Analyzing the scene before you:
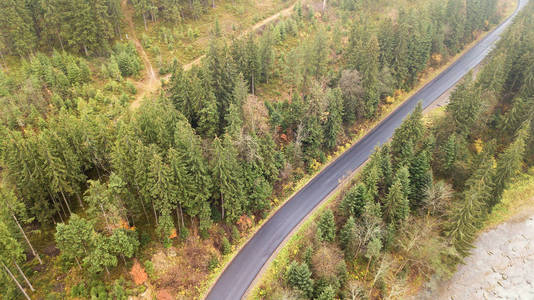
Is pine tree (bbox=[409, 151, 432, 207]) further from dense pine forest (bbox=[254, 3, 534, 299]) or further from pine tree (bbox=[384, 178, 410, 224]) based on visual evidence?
pine tree (bbox=[384, 178, 410, 224])

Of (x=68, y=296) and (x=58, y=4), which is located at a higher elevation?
(x=58, y=4)

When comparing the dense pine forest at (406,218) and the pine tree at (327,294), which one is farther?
the dense pine forest at (406,218)

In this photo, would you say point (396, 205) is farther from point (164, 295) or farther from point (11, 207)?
point (11, 207)

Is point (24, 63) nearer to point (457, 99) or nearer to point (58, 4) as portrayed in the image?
point (58, 4)

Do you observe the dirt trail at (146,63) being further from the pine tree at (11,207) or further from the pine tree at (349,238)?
the pine tree at (349,238)

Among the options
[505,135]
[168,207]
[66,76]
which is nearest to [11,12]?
[66,76]

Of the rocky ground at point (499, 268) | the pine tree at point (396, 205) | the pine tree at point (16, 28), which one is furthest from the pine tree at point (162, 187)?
the pine tree at point (16, 28)

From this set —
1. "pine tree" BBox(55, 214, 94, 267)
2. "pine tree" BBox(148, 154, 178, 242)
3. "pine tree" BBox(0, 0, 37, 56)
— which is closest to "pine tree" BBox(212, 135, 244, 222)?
"pine tree" BBox(148, 154, 178, 242)
